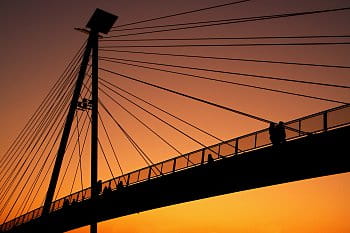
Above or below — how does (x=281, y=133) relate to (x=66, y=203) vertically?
above

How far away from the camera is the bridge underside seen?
1306 centimetres

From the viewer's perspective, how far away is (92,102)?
2138 centimetres

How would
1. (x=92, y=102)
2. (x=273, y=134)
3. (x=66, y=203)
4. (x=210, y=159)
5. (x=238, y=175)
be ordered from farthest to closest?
1. (x=66, y=203)
2. (x=92, y=102)
3. (x=210, y=159)
4. (x=238, y=175)
5. (x=273, y=134)

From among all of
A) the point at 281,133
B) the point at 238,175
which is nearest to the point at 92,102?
the point at 238,175

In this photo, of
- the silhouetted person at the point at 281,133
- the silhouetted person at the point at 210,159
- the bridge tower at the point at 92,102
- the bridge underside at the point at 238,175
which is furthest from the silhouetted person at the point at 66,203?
the silhouetted person at the point at 281,133

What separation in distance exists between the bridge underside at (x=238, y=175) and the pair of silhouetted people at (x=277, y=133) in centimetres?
25

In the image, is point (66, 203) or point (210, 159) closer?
point (210, 159)

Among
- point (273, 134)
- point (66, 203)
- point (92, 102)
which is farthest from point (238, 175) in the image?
point (66, 203)

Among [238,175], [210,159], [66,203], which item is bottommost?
[66,203]

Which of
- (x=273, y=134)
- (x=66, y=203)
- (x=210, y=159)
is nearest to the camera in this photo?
(x=273, y=134)

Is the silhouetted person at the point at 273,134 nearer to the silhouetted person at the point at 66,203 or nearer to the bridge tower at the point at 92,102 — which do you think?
the bridge tower at the point at 92,102

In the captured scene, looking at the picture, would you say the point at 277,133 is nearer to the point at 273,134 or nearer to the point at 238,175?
the point at 273,134

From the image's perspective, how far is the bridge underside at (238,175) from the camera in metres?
13.1

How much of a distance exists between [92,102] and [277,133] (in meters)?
10.3
